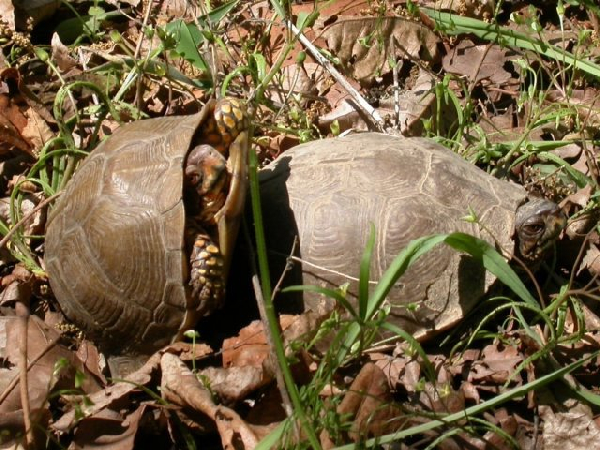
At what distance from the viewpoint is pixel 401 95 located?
4.35m

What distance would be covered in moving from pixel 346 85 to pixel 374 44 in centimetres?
57

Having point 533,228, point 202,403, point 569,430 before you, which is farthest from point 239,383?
point 533,228

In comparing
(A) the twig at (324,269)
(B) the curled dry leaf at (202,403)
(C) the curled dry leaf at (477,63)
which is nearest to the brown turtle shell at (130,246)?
(B) the curled dry leaf at (202,403)

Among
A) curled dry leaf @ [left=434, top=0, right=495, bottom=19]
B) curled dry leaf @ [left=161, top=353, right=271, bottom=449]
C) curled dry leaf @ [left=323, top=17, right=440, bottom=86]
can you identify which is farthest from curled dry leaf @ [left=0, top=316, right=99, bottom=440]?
curled dry leaf @ [left=434, top=0, right=495, bottom=19]

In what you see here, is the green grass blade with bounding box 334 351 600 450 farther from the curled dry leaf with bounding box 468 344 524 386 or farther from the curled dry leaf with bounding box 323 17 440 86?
the curled dry leaf with bounding box 323 17 440 86

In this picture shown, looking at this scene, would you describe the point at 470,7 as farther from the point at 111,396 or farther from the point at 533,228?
the point at 111,396

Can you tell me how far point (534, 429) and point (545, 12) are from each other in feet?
9.49

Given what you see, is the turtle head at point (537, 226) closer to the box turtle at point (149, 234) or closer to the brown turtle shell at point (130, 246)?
the box turtle at point (149, 234)

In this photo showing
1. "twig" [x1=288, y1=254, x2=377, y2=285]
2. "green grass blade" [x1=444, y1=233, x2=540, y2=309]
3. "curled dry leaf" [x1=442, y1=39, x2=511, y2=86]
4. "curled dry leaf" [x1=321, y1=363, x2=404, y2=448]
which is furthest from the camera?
"curled dry leaf" [x1=442, y1=39, x2=511, y2=86]

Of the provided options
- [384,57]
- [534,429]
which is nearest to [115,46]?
[384,57]

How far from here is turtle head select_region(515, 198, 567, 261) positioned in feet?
10.4

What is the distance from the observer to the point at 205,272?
2.94m

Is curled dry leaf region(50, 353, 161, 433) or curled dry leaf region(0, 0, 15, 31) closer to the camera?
curled dry leaf region(50, 353, 161, 433)

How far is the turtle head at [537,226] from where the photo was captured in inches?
124
